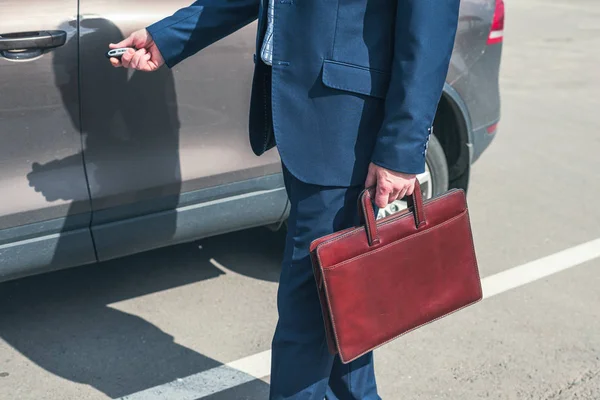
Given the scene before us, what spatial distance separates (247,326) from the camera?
333 cm

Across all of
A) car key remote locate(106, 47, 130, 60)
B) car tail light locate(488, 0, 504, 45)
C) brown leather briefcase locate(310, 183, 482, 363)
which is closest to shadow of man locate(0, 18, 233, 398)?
car key remote locate(106, 47, 130, 60)

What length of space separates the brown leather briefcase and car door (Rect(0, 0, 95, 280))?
1207 mm

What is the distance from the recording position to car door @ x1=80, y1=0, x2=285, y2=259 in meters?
2.87

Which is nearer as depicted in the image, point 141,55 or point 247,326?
point 141,55

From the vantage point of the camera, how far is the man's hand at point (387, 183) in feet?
6.72

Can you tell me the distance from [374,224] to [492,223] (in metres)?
2.51

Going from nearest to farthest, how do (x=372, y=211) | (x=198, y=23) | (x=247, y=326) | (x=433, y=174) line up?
(x=372, y=211), (x=198, y=23), (x=247, y=326), (x=433, y=174)

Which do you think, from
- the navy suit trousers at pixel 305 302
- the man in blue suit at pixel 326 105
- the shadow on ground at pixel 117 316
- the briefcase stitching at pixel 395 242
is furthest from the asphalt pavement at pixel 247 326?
the briefcase stitching at pixel 395 242

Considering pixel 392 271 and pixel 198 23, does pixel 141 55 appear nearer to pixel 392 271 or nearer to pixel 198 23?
pixel 198 23

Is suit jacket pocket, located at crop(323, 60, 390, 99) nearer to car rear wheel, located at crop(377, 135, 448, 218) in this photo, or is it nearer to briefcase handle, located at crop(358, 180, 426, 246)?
briefcase handle, located at crop(358, 180, 426, 246)

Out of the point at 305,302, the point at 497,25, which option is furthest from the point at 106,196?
the point at 497,25

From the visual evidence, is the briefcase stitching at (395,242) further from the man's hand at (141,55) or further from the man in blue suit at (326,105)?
the man's hand at (141,55)

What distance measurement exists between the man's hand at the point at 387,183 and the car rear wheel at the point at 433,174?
1.56m

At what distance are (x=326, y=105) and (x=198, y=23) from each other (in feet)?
1.85
